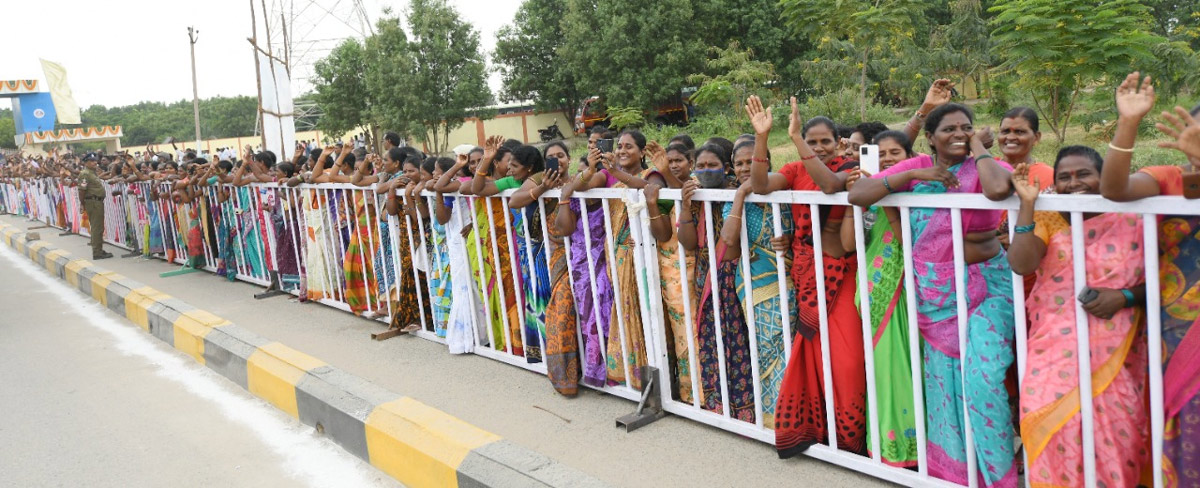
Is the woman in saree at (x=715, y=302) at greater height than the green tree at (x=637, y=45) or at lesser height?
lesser

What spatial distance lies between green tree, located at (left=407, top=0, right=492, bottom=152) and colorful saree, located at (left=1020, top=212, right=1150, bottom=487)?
30.6 meters

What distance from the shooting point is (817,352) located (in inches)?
135

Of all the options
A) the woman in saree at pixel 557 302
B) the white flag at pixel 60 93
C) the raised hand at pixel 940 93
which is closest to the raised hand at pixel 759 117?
the raised hand at pixel 940 93

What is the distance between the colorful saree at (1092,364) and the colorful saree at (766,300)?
3.30 ft

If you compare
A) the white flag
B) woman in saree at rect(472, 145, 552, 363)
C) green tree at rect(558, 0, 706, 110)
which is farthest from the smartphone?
the white flag

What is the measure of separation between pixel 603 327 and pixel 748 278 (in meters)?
1.14

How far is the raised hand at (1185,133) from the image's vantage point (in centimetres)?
226

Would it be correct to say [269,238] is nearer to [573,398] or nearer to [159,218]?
[159,218]

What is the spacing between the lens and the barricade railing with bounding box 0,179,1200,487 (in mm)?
2678

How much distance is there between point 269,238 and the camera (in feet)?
27.5

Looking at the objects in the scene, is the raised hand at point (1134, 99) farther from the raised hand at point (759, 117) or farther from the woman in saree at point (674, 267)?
the woman in saree at point (674, 267)

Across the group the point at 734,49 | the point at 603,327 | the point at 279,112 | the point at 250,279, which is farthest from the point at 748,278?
the point at 734,49

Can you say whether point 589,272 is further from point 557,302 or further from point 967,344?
point 967,344

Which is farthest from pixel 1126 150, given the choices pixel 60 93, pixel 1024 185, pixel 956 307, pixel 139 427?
pixel 60 93
